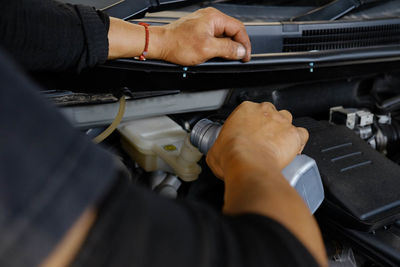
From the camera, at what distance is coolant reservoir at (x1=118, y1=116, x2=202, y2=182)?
1.02m

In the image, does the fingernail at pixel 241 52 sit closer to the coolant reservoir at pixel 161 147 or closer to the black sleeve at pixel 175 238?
the coolant reservoir at pixel 161 147

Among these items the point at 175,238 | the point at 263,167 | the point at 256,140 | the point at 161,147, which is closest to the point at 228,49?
the point at 161,147

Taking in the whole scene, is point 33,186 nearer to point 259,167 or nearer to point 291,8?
point 259,167

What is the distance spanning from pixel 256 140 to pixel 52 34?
483mm

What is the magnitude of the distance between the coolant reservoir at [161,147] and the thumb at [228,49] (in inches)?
8.4

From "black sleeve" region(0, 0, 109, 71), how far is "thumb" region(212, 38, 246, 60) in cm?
25

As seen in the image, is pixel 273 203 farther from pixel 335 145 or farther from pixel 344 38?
pixel 344 38

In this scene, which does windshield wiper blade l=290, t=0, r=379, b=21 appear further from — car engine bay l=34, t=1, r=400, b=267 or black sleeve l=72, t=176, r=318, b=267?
black sleeve l=72, t=176, r=318, b=267

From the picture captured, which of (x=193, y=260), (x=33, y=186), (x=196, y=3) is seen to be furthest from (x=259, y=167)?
(x=196, y=3)

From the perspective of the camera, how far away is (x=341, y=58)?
42.8 inches

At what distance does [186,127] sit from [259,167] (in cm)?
63

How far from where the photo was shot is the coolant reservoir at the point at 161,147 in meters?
1.02

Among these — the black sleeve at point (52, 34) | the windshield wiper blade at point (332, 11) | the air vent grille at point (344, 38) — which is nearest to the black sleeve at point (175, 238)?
the black sleeve at point (52, 34)

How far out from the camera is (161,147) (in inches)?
41.8
